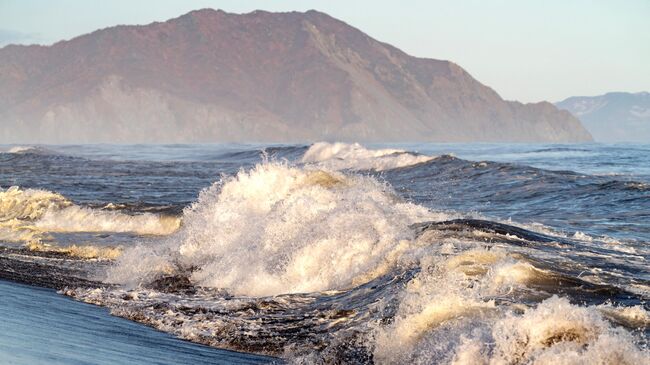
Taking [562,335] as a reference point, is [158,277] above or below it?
below

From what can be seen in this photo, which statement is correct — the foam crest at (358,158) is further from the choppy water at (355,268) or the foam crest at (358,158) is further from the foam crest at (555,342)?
the foam crest at (555,342)

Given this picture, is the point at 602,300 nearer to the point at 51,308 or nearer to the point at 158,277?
the point at 51,308

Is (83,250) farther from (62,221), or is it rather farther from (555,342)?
(555,342)

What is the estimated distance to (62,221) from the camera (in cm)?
1889

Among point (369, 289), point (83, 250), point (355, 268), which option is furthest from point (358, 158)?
point (369, 289)

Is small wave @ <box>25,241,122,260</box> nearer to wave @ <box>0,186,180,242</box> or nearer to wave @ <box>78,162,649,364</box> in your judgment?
wave @ <box>0,186,180,242</box>

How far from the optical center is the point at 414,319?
7367 millimetres

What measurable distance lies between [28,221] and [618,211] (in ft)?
39.0

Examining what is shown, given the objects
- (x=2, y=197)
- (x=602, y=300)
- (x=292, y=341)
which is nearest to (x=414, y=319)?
(x=292, y=341)

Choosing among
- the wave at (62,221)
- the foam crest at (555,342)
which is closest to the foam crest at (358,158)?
the wave at (62,221)

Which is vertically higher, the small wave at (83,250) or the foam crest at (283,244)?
the foam crest at (283,244)

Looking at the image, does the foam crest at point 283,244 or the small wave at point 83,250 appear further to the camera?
the small wave at point 83,250

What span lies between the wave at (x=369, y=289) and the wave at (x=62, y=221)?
291cm

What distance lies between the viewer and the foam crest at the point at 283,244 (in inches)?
434
